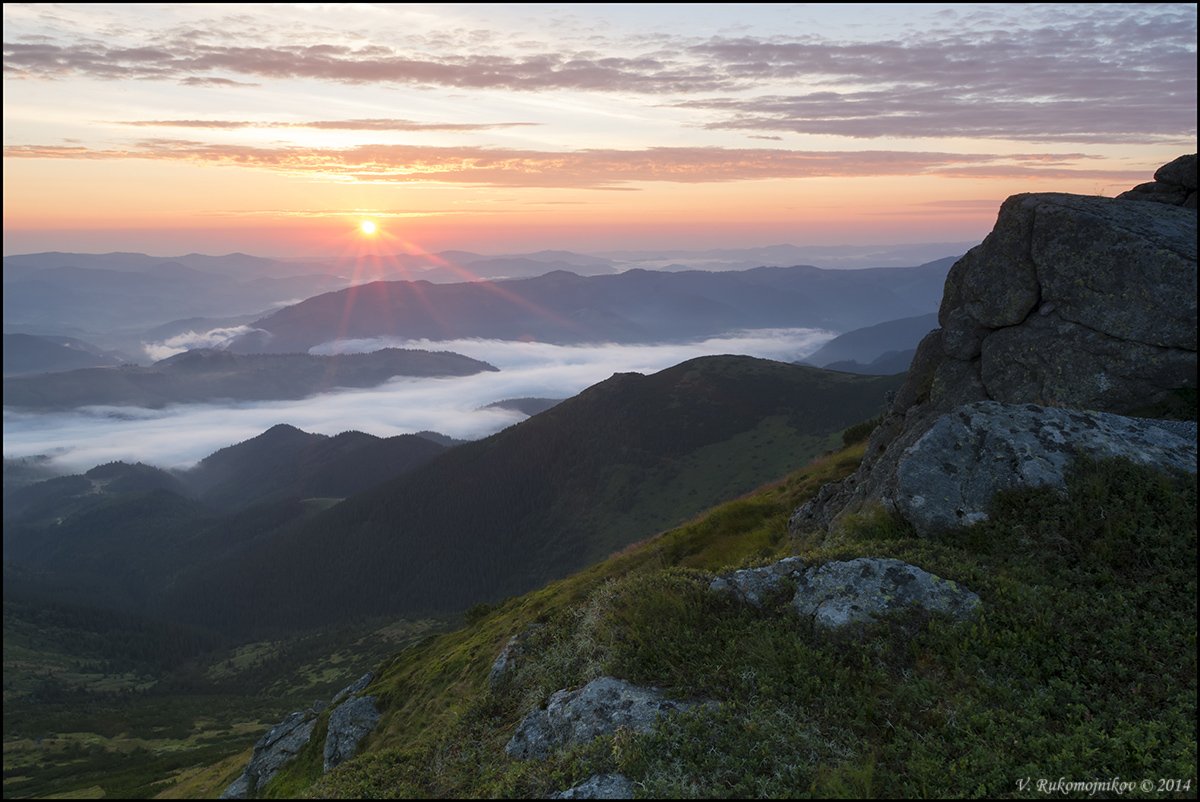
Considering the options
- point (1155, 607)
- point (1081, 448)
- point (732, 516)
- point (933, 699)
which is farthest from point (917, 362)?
point (933, 699)

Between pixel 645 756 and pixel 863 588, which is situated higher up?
pixel 863 588

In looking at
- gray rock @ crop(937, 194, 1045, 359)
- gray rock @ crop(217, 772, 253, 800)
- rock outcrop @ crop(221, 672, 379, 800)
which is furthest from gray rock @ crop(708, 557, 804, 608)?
gray rock @ crop(217, 772, 253, 800)

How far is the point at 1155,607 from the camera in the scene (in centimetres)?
1303

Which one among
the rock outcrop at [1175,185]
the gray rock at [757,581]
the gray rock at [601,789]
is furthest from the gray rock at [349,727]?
the rock outcrop at [1175,185]

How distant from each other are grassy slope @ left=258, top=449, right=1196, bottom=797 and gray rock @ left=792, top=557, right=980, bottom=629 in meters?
0.41

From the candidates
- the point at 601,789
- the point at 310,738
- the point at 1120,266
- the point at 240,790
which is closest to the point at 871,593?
the point at 601,789

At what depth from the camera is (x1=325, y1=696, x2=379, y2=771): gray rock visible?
36250mm

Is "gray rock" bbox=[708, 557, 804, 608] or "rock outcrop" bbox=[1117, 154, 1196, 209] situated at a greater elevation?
"rock outcrop" bbox=[1117, 154, 1196, 209]

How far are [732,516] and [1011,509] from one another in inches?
1050

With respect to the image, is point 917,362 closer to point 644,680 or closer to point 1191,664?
point 1191,664

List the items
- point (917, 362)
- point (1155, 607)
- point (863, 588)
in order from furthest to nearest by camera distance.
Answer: point (917, 362) → point (863, 588) → point (1155, 607)

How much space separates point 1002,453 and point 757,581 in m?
8.28

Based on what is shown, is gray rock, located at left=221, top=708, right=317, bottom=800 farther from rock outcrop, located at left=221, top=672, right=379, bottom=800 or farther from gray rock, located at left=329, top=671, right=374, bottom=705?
gray rock, located at left=329, top=671, right=374, bottom=705

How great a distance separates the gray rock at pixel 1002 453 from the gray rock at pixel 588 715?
374 inches
